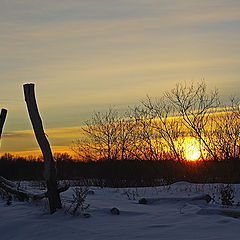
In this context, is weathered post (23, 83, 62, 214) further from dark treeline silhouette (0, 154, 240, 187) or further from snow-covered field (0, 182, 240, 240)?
dark treeline silhouette (0, 154, 240, 187)

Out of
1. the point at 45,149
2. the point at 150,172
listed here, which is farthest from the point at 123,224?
the point at 150,172

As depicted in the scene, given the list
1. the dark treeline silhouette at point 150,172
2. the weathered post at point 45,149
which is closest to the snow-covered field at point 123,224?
the weathered post at point 45,149

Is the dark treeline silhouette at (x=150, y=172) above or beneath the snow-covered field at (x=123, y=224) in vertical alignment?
above

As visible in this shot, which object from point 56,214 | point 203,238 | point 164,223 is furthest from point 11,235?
point 203,238

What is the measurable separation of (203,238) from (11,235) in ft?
11.3

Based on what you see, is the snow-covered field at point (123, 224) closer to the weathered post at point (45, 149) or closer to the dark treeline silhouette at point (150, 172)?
the weathered post at point (45, 149)

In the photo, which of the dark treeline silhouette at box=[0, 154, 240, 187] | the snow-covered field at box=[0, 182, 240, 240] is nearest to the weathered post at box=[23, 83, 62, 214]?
the snow-covered field at box=[0, 182, 240, 240]

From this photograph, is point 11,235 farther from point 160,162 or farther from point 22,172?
point 22,172

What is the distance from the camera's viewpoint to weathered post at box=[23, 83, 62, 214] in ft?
30.3

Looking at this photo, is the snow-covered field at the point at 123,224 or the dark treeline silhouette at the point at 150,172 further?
the dark treeline silhouette at the point at 150,172

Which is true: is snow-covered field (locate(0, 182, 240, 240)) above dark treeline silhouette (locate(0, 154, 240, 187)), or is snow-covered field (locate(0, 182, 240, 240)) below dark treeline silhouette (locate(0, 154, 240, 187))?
below

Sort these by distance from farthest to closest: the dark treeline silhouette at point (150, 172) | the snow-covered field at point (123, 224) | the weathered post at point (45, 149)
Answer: the dark treeline silhouette at point (150, 172) < the weathered post at point (45, 149) < the snow-covered field at point (123, 224)

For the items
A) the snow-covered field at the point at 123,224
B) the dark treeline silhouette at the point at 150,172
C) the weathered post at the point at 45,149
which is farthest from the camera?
the dark treeline silhouette at the point at 150,172

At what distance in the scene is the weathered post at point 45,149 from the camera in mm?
9227
